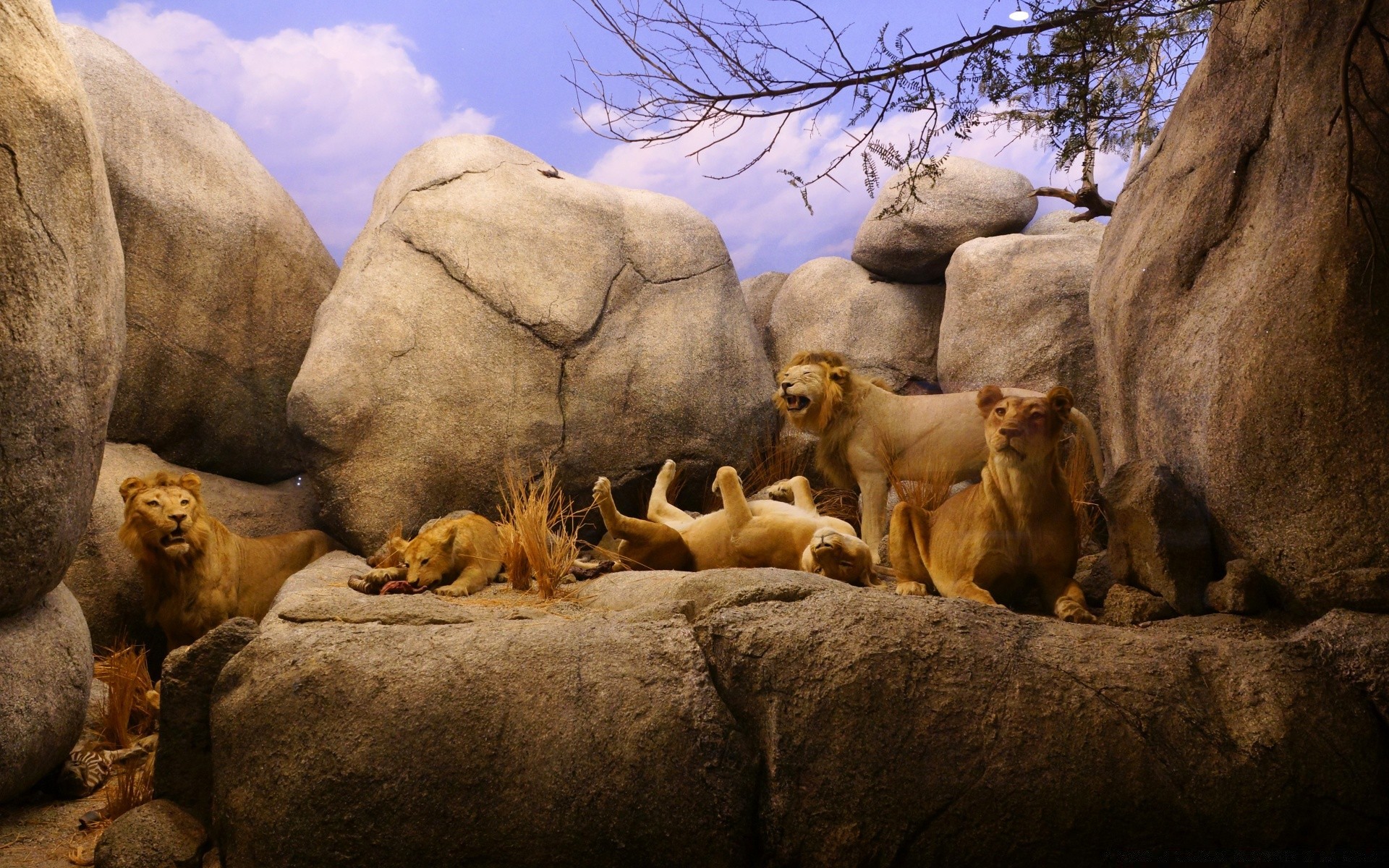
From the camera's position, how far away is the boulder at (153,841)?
3.09 m

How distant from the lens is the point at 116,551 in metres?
5.62

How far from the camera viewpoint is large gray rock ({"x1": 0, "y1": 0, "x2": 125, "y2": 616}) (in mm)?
3457

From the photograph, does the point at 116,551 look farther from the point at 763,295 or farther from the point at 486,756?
the point at 763,295

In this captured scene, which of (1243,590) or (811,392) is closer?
(1243,590)

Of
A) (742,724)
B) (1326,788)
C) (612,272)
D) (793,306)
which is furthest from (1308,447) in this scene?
(793,306)

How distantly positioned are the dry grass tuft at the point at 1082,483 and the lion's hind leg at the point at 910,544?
28.5 inches

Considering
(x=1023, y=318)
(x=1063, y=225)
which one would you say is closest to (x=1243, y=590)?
(x=1023, y=318)

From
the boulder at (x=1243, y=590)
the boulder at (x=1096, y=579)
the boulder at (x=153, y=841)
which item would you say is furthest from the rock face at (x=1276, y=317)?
the boulder at (x=153, y=841)

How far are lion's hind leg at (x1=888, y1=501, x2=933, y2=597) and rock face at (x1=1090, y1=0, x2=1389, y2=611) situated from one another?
961mm

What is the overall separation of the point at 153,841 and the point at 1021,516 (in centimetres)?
318

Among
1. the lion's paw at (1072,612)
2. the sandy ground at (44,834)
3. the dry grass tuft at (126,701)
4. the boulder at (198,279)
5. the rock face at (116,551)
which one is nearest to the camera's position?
the sandy ground at (44,834)

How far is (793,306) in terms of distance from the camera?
827 centimetres

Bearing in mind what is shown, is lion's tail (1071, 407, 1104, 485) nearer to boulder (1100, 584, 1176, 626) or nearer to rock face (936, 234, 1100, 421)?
boulder (1100, 584, 1176, 626)

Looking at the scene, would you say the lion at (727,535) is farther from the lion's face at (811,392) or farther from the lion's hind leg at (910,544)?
the lion's face at (811,392)
